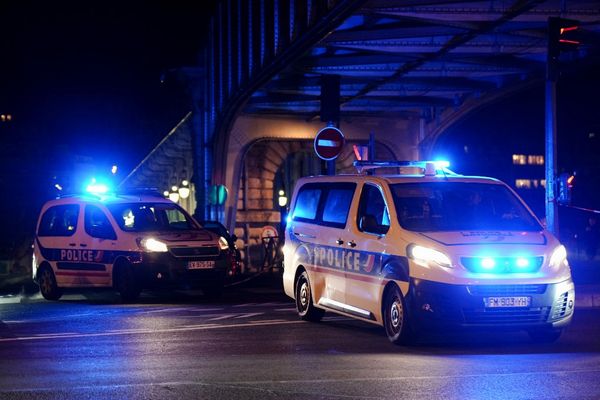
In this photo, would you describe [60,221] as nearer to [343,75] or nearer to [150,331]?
[150,331]

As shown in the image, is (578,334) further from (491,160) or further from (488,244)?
(491,160)

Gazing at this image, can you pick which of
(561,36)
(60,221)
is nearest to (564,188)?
(561,36)

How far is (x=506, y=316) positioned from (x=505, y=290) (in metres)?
0.26

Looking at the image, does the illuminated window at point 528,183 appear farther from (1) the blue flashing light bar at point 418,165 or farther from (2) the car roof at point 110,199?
(1) the blue flashing light bar at point 418,165

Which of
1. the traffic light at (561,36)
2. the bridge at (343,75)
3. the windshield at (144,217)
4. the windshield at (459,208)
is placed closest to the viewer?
the windshield at (459,208)

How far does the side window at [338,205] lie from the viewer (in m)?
12.9

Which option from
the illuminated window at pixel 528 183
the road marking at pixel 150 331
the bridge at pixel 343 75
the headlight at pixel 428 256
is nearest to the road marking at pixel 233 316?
the road marking at pixel 150 331

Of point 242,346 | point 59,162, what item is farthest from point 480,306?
point 59,162

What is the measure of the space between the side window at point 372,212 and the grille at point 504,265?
117cm

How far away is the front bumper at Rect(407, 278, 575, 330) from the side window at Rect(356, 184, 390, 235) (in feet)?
3.56

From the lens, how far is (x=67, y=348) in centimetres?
1106

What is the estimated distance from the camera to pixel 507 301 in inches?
427

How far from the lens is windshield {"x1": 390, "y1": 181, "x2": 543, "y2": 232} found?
11.7 metres

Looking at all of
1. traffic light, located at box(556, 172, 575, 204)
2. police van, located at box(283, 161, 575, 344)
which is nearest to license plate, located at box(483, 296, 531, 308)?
police van, located at box(283, 161, 575, 344)
